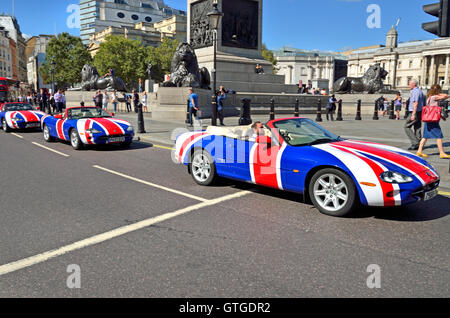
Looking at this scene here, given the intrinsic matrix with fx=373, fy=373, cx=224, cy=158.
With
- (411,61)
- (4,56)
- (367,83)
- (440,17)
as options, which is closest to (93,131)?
(440,17)

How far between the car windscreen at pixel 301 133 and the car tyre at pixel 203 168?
1.41 meters

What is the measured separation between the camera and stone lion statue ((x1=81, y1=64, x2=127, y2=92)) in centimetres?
3394

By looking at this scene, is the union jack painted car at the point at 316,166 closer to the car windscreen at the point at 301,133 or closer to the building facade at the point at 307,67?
the car windscreen at the point at 301,133

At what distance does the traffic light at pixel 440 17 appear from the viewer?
20.1 ft

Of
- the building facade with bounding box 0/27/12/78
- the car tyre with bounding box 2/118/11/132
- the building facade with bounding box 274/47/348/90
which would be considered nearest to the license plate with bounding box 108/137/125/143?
the car tyre with bounding box 2/118/11/132

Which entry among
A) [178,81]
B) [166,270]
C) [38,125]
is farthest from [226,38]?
[166,270]

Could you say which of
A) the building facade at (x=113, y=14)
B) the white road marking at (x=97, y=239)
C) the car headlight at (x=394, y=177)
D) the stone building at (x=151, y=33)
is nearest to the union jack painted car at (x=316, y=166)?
the car headlight at (x=394, y=177)

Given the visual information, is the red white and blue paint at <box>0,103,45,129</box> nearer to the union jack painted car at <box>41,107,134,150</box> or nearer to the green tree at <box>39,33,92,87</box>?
the union jack painted car at <box>41,107,134,150</box>

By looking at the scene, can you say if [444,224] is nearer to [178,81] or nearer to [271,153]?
[271,153]

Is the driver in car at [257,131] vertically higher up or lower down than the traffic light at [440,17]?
lower down

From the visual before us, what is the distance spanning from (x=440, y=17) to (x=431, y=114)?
3432 millimetres

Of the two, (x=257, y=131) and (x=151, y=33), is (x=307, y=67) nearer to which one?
(x=151, y=33)

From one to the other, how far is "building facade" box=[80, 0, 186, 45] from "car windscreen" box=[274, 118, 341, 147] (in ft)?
568

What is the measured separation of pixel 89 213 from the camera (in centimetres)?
515
